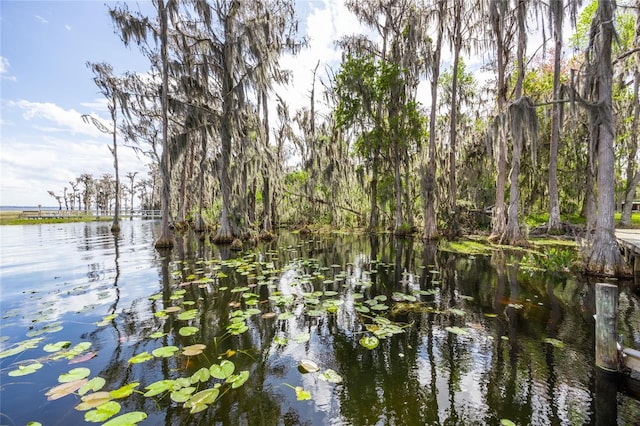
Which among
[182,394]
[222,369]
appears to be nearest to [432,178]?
[222,369]

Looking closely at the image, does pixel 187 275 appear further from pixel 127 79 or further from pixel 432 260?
pixel 127 79

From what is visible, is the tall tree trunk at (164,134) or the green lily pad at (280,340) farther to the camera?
the tall tree trunk at (164,134)

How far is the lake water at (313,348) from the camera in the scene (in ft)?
7.89

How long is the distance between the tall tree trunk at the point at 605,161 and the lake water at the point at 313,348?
2.73ft

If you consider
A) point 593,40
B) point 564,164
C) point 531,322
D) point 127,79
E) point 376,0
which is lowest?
point 531,322

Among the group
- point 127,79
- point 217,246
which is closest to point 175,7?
point 127,79

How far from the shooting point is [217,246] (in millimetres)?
12703

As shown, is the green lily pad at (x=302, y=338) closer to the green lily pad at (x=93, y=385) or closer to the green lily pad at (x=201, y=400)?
the green lily pad at (x=201, y=400)

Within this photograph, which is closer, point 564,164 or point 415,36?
point 415,36

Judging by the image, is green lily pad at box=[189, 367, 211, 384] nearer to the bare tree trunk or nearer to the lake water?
the lake water

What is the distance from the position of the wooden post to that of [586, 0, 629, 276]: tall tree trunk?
5242mm

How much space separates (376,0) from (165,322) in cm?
1813

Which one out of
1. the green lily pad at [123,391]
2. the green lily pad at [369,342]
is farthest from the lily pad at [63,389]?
the green lily pad at [369,342]

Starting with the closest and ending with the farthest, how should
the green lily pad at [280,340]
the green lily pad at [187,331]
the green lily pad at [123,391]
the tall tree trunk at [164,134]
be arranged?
the green lily pad at [123,391], the green lily pad at [280,340], the green lily pad at [187,331], the tall tree trunk at [164,134]
